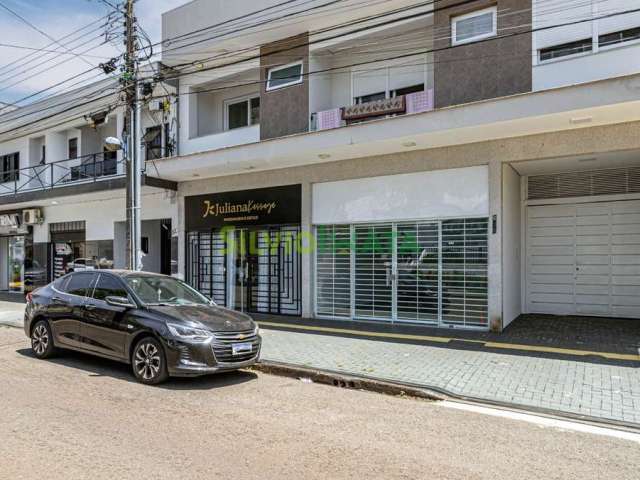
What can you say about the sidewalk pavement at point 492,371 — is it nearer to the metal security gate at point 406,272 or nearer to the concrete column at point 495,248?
the concrete column at point 495,248

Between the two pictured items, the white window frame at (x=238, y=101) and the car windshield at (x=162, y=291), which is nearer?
the car windshield at (x=162, y=291)

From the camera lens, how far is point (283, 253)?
13.0 m

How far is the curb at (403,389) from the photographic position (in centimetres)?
534

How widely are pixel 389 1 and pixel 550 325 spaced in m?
7.73

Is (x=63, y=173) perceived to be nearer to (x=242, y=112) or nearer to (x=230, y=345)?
(x=242, y=112)

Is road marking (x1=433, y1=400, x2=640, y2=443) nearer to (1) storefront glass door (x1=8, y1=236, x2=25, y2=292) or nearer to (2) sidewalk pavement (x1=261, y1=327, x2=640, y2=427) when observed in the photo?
(2) sidewalk pavement (x1=261, y1=327, x2=640, y2=427)

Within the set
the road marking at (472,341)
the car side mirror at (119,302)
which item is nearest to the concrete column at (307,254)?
the road marking at (472,341)

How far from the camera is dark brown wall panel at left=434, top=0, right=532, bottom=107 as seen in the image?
383 inches

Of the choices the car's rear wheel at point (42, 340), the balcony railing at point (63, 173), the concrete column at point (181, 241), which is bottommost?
the car's rear wheel at point (42, 340)

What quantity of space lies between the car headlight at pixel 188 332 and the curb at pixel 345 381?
1500 millimetres

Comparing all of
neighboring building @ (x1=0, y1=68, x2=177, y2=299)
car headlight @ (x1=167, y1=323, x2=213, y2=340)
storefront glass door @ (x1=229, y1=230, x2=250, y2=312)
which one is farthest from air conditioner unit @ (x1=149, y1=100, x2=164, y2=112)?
car headlight @ (x1=167, y1=323, x2=213, y2=340)

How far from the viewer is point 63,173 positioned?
1872 centimetres

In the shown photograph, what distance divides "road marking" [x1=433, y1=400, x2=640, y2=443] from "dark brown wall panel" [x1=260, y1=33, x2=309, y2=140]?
27.0 ft

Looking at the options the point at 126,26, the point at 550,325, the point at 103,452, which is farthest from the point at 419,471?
the point at 126,26
